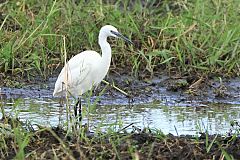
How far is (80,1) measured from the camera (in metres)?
9.80

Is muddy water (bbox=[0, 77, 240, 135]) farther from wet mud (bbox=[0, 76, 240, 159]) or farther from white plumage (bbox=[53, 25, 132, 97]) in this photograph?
wet mud (bbox=[0, 76, 240, 159])

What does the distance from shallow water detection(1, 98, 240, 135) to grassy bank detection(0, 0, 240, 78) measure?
2.21 feet

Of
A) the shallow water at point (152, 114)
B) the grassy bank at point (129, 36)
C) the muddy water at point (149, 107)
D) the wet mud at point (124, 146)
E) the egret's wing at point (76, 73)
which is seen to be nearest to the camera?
the wet mud at point (124, 146)

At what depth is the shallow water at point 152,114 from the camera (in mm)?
6820

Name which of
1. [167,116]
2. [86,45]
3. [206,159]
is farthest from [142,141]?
[86,45]

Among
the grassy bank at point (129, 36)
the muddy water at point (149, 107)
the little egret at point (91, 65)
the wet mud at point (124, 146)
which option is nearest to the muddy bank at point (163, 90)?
the muddy water at point (149, 107)

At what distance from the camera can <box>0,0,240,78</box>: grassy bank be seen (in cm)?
864

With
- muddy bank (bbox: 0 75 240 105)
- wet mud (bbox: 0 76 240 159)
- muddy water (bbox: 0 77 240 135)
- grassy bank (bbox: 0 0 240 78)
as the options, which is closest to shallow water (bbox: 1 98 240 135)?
muddy water (bbox: 0 77 240 135)

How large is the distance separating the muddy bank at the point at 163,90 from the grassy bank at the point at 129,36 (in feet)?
0.47

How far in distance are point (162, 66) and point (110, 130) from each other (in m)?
3.44

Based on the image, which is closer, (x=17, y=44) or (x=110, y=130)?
(x=110, y=130)

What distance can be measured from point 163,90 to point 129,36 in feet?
2.93

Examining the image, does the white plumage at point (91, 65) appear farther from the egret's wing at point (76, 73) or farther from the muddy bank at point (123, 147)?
the muddy bank at point (123, 147)

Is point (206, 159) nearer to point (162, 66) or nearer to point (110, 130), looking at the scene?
point (110, 130)
